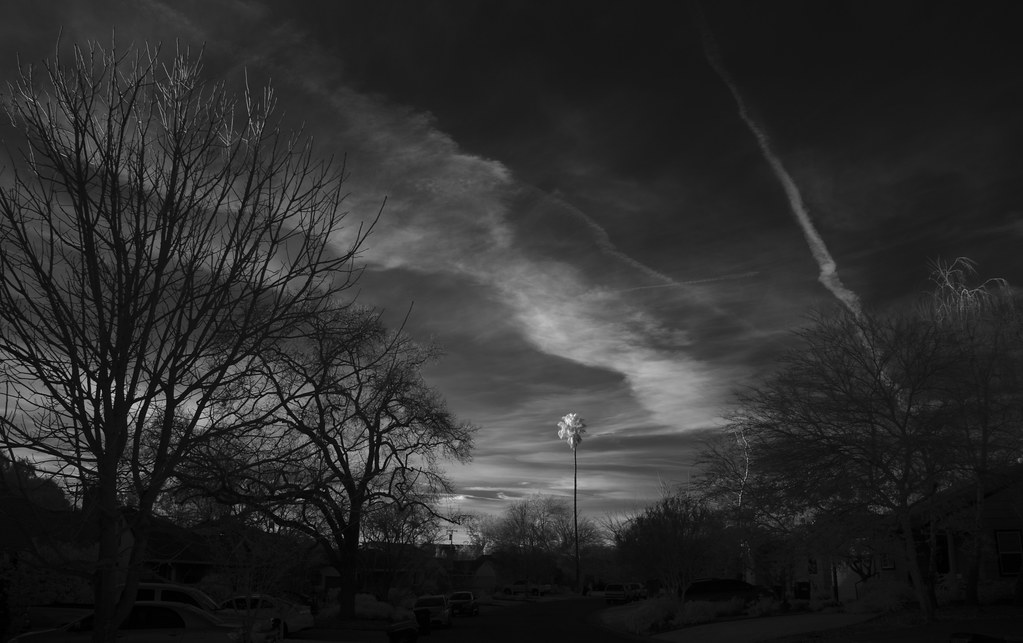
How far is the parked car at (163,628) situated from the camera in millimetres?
15641

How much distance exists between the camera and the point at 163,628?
52.3ft

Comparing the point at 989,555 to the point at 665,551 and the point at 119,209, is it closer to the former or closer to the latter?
the point at 665,551

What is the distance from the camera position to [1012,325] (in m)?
23.1

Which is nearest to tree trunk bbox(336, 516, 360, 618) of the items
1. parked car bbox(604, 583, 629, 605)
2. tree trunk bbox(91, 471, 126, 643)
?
tree trunk bbox(91, 471, 126, 643)

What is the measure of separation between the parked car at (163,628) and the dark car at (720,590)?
30.1m

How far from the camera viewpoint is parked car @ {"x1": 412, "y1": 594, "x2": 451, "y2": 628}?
120 ft

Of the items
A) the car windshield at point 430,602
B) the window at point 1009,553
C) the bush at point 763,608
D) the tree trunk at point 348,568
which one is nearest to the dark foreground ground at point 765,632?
the car windshield at point 430,602

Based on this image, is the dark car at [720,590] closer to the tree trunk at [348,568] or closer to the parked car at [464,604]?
the parked car at [464,604]

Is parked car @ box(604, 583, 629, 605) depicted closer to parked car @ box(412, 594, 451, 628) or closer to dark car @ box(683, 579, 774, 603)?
dark car @ box(683, 579, 774, 603)

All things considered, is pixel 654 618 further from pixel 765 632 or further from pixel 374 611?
pixel 374 611

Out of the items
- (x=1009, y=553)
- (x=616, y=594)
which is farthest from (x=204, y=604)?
(x=616, y=594)

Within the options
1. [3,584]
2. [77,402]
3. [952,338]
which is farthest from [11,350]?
[952,338]

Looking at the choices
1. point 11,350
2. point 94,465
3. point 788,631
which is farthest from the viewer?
point 788,631

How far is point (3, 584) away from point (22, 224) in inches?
795
